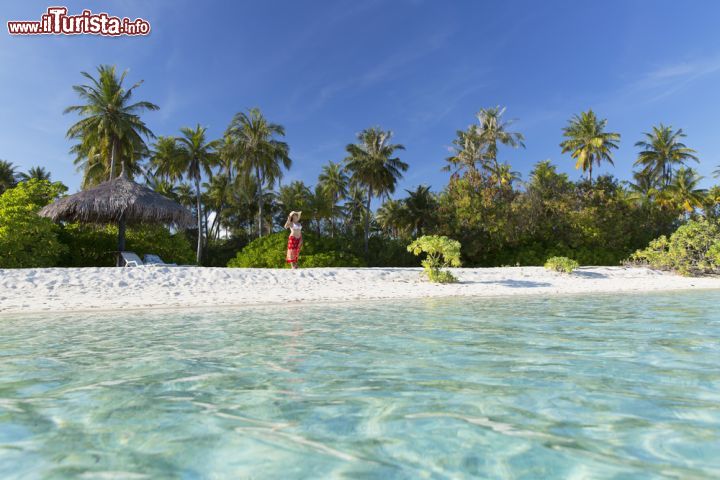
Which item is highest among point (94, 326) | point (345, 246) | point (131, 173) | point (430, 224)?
point (131, 173)

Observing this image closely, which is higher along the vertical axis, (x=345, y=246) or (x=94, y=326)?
(x=345, y=246)

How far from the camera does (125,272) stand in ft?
40.1

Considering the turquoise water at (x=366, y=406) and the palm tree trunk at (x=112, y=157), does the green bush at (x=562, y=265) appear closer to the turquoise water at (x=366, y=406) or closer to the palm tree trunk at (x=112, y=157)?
the turquoise water at (x=366, y=406)

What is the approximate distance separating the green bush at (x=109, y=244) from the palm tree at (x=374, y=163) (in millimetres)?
16575

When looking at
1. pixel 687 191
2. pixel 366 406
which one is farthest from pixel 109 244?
pixel 687 191

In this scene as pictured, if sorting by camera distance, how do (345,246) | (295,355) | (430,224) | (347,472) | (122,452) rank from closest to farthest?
(347,472), (122,452), (295,355), (345,246), (430,224)

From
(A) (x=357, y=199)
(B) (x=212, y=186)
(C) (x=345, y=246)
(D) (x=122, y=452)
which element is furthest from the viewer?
(A) (x=357, y=199)

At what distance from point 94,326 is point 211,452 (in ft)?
18.0

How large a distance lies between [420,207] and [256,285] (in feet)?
79.5

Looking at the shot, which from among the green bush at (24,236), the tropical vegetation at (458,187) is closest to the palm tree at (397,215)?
the tropical vegetation at (458,187)

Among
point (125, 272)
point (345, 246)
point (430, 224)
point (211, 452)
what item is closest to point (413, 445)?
point (211, 452)

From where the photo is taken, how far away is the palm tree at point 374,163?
116 feet

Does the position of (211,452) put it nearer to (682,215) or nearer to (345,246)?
(345,246)

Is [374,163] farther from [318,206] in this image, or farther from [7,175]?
[7,175]
